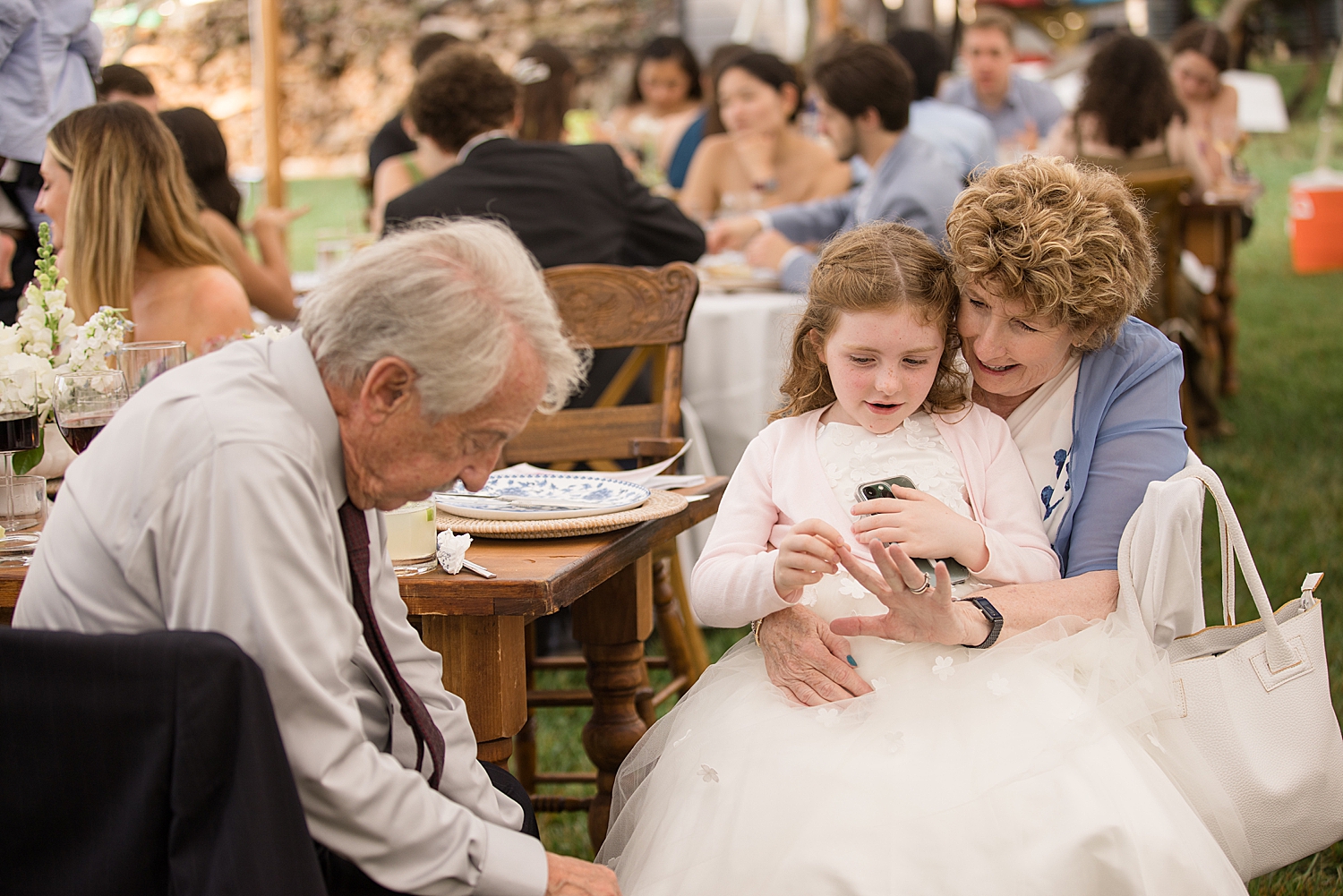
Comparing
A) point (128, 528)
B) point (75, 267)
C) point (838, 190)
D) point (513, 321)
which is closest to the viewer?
point (128, 528)

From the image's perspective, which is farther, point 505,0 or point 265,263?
point 505,0

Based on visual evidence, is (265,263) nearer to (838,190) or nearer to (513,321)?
(838,190)

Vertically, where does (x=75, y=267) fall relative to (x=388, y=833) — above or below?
above

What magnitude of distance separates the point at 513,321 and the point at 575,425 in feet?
5.03

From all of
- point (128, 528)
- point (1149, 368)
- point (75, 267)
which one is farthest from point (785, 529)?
point (75, 267)

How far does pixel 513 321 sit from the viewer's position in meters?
1.38

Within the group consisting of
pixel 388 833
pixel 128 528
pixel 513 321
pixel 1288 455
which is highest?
pixel 513 321

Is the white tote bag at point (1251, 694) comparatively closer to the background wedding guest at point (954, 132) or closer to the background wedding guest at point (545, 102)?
the background wedding guest at point (954, 132)

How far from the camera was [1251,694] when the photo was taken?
1759mm

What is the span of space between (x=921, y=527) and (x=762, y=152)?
371 centimetres

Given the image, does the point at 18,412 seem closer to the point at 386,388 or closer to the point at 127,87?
the point at 386,388

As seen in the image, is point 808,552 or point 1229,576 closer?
point 808,552

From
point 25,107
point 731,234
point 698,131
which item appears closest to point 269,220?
point 25,107

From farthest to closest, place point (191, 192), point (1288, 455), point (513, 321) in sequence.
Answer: point (1288, 455) < point (191, 192) < point (513, 321)
